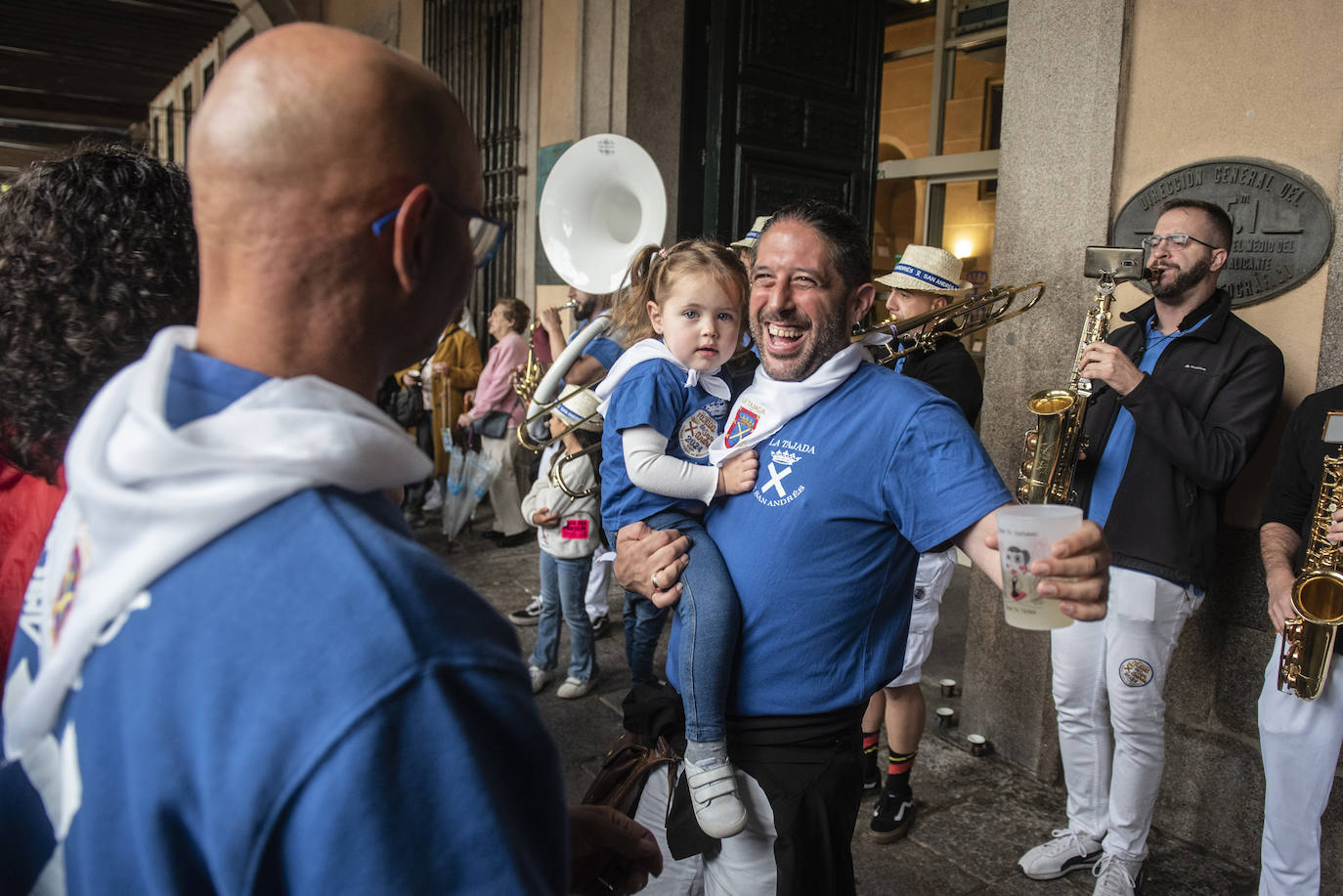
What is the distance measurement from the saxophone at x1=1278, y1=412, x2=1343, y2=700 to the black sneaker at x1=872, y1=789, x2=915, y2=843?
4.41 feet

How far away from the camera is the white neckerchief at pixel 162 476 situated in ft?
2.41

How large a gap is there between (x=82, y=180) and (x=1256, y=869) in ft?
12.7

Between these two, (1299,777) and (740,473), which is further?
(1299,777)

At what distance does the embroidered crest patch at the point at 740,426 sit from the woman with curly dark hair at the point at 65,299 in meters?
1.10

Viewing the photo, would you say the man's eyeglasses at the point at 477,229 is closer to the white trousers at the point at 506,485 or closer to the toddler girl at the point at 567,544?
the toddler girl at the point at 567,544

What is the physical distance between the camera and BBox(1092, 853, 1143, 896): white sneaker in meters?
2.98

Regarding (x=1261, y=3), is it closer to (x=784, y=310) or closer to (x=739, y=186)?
(x=784, y=310)

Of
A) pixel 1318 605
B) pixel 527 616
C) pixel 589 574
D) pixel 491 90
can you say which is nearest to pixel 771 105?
pixel 491 90

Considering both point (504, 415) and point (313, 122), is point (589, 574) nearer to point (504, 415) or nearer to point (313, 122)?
point (504, 415)

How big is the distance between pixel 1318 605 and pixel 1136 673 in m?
0.66

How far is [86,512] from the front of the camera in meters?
0.75

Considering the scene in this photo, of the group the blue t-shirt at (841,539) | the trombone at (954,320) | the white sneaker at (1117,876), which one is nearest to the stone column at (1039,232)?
the trombone at (954,320)

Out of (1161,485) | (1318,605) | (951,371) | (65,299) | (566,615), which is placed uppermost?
(65,299)

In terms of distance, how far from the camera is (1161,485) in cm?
307
